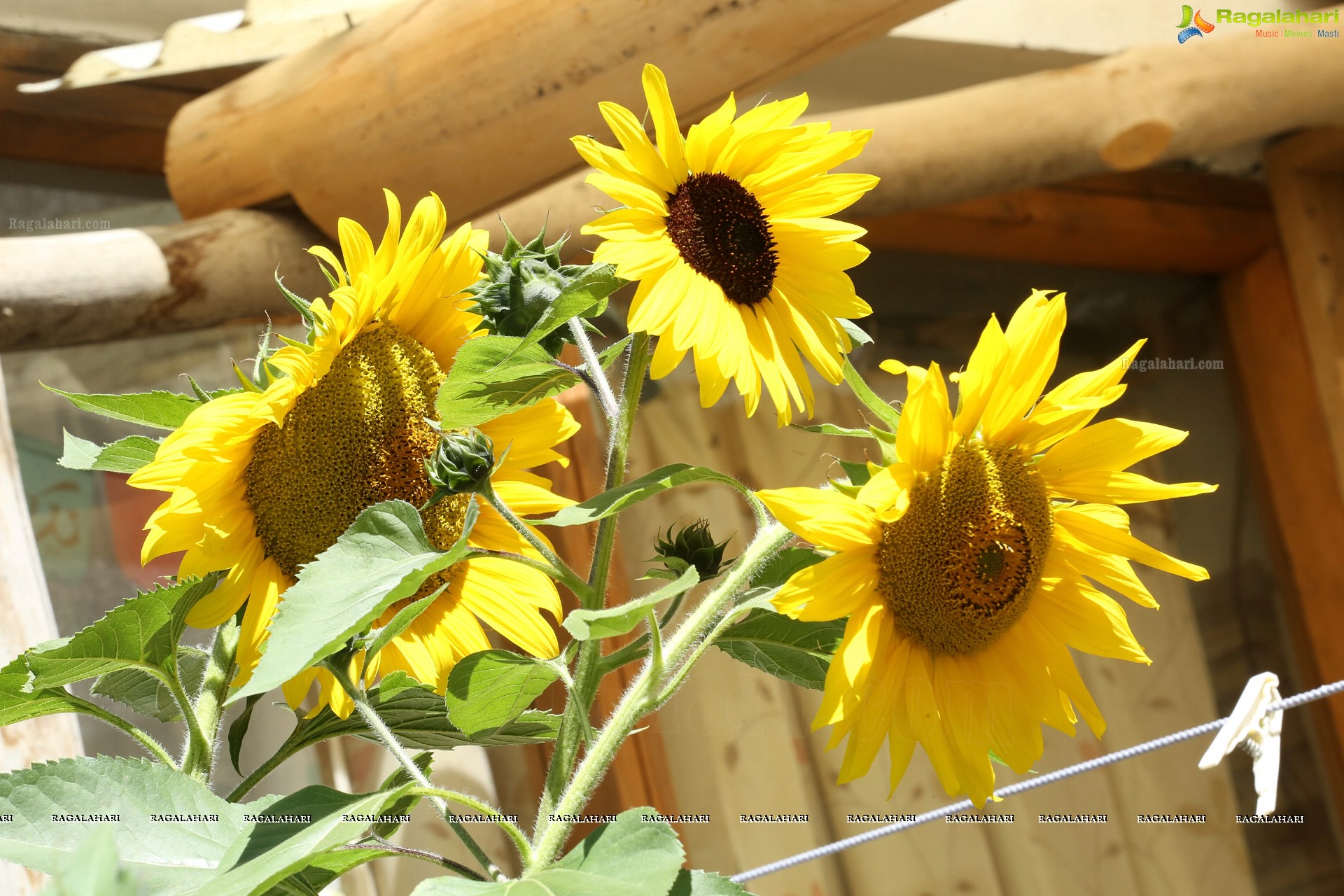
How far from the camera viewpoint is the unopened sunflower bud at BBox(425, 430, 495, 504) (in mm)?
273

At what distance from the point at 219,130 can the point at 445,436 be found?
0.77 m

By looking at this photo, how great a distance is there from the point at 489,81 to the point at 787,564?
23.9 inches

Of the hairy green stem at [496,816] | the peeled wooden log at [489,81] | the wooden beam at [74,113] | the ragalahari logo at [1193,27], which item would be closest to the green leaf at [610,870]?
the hairy green stem at [496,816]

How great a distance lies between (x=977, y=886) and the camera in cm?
143

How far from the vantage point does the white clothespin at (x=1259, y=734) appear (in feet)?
1.10

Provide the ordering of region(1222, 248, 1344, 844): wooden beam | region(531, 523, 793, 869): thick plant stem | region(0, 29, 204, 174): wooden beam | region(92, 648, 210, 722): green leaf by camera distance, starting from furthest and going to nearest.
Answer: region(1222, 248, 1344, 844): wooden beam, region(0, 29, 204, 174): wooden beam, region(92, 648, 210, 722): green leaf, region(531, 523, 793, 869): thick plant stem

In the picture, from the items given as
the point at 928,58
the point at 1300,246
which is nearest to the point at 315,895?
the point at 928,58

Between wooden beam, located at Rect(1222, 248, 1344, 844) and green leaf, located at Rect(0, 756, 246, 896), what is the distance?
1.63 m

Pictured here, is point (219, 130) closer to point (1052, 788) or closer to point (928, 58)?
point (928, 58)

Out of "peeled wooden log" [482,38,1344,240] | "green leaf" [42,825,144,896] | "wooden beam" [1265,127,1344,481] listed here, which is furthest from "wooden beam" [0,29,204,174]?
"wooden beam" [1265,127,1344,481]

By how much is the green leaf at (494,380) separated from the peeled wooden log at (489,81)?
56 centimetres

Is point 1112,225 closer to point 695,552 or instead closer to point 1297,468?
point 1297,468

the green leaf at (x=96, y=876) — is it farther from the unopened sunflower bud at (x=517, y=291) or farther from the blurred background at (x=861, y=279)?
the blurred background at (x=861, y=279)

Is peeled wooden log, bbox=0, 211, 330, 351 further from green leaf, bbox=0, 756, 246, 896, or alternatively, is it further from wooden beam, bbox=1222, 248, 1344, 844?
wooden beam, bbox=1222, 248, 1344, 844
